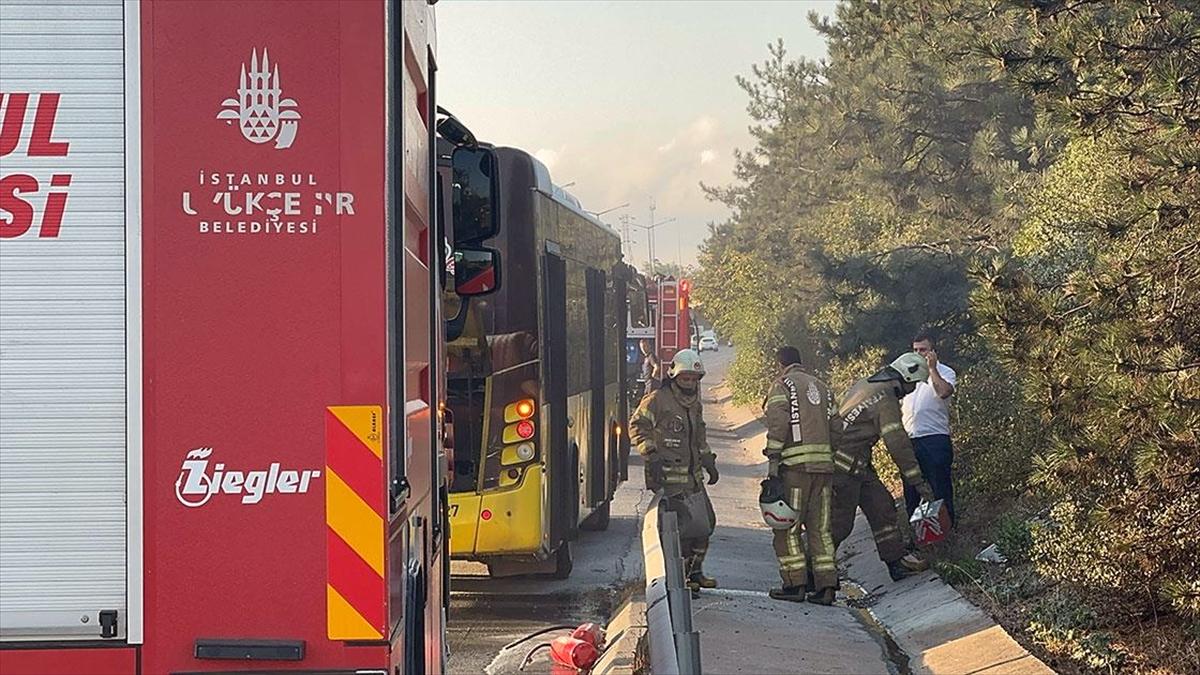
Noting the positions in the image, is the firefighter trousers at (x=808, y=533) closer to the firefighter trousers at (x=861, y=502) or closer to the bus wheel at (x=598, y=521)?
the firefighter trousers at (x=861, y=502)

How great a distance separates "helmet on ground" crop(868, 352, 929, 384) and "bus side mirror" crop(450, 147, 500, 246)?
5762 millimetres

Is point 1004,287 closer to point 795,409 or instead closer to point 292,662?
point 795,409

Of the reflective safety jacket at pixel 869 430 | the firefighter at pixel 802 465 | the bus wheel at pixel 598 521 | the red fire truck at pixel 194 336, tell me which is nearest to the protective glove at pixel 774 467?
the firefighter at pixel 802 465

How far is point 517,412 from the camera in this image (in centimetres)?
1141

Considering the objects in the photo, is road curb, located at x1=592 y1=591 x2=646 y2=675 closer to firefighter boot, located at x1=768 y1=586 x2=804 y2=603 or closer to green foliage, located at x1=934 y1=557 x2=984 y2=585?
firefighter boot, located at x1=768 y1=586 x2=804 y2=603

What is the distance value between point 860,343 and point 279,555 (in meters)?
16.1

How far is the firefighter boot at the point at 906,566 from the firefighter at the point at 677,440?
167cm

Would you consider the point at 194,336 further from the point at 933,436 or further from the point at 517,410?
the point at 933,436

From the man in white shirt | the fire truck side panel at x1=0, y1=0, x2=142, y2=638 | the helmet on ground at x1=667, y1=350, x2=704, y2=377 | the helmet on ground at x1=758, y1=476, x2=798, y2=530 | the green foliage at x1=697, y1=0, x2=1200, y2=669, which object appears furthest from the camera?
the man in white shirt

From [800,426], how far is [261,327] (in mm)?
7372

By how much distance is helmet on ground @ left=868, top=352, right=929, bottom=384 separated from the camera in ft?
36.7

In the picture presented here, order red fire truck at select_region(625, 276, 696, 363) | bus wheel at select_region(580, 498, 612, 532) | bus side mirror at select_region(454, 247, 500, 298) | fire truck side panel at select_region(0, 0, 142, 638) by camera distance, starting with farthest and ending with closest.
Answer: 1. red fire truck at select_region(625, 276, 696, 363)
2. bus wheel at select_region(580, 498, 612, 532)
3. bus side mirror at select_region(454, 247, 500, 298)
4. fire truck side panel at select_region(0, 0, 142, 638)

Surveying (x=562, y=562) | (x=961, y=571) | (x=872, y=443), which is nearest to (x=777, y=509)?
(x=872, y=443)

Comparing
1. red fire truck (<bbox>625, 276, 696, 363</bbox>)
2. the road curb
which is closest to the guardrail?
the road curb
